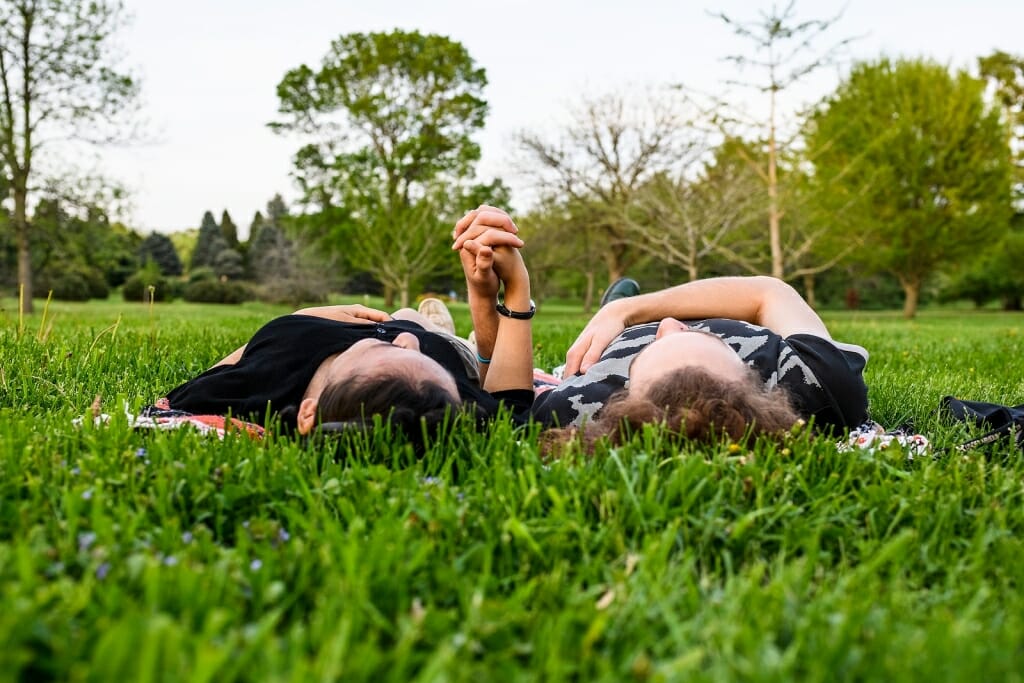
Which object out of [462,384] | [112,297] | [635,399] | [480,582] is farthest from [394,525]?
[112,297]

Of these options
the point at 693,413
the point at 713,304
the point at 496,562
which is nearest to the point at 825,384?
the point at 693,413

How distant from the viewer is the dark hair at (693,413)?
211 centimetres

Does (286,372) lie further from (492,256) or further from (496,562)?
(496,562)

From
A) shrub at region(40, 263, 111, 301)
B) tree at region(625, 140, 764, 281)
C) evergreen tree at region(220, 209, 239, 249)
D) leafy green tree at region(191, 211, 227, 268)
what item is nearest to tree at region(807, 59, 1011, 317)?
tree at region(625, 140, 764, 281)

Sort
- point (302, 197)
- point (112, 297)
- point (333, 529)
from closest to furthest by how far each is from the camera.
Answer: point (333, 529) < point (302, 197) < point (112, 297)

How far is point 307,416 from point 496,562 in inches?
42.2

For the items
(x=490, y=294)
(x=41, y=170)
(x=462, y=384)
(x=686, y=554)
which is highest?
(x=41, y=170)

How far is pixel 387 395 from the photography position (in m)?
2.13

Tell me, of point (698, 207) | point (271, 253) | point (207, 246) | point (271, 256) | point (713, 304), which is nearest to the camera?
point (713, 304)

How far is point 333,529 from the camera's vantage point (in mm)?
1326

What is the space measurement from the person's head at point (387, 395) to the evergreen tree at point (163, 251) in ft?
179

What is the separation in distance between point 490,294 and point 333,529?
1.70 meters

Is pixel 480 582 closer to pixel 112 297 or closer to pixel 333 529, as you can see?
pixel 333 529

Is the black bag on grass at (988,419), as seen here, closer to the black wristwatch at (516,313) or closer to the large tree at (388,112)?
the black wristwatch at (516,313)
